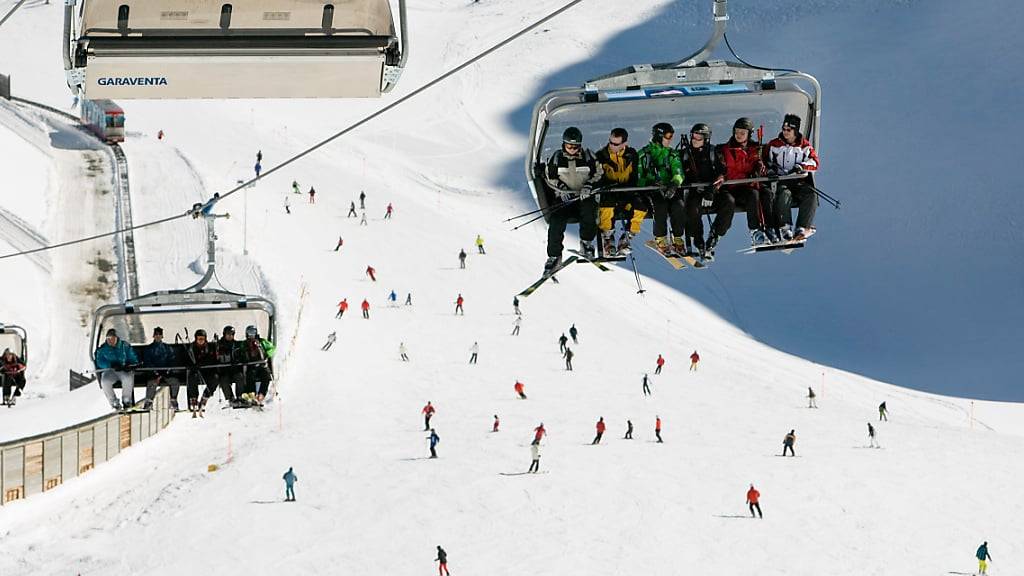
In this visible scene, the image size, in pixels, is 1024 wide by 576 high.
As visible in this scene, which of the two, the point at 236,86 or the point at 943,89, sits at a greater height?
the point at 943,89

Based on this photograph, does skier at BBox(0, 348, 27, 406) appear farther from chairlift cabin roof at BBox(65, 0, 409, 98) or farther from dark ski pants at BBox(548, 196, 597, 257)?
chairlift cabin roof at BBox(65, 0, 409, 98)

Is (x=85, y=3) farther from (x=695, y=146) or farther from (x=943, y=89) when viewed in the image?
(x=943, y=89)

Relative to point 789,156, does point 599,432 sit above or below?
below

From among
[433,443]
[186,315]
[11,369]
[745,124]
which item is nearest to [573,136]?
[745,124]

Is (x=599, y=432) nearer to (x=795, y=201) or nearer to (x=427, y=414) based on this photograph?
(x=427, y=414)

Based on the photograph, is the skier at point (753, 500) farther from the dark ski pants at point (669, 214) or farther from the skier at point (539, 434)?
the dark ski pants at point (669, 214)

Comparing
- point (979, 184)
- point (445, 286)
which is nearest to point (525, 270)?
point (445, 286)

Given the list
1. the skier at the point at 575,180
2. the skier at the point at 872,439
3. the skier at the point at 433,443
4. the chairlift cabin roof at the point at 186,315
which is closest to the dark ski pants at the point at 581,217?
the skier at the point at 575,180
